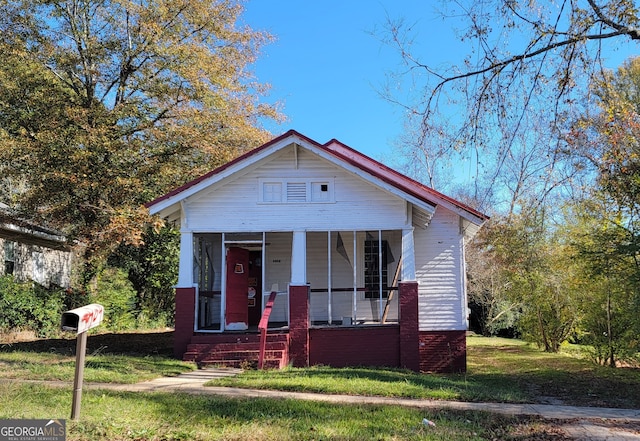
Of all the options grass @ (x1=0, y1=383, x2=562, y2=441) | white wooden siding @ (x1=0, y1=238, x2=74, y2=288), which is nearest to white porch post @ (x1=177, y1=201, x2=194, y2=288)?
grass @ (x1=0, y1=383, x2=562, y2=441)

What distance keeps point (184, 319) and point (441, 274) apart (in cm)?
708

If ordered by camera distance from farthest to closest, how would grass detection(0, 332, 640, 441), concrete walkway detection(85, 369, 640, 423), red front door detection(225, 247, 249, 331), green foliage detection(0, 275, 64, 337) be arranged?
green foliage detection(0, 275, 64, 337), red front door detection(225, 247, 249, 331), concrete walkway detection(85, 369, 640, 423), grass detection(0, 332, 640, 441)

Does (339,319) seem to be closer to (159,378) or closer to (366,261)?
(366,261)

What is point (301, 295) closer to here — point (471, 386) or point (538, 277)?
point (471, 386)

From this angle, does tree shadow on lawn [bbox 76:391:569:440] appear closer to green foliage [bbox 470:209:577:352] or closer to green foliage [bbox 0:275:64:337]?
green foliage [bbox 470:209:577:352]

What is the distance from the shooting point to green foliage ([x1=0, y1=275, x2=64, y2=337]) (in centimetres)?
1662

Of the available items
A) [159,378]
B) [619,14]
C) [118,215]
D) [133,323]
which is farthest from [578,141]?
[133,323]

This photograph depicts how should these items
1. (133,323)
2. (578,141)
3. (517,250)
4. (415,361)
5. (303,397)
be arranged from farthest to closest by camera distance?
(133,323) → (517,250) → (415,361) → (578,141) → (303,397)

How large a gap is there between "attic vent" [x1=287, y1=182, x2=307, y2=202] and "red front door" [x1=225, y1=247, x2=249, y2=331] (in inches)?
89.7

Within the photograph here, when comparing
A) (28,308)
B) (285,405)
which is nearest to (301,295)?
(285,405)

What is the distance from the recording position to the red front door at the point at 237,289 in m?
A: 13.9

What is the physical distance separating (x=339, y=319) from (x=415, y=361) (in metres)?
2.93

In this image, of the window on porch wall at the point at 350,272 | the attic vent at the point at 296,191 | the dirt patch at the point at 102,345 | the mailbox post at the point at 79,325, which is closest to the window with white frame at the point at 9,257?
the dirt patch at the point at 102,345

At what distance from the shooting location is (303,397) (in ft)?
26.1
